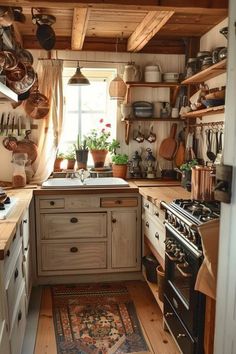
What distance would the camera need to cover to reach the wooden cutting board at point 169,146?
352 centimetres

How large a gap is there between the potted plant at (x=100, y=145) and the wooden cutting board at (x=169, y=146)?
0.47 metres

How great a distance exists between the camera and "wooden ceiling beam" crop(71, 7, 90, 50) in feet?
7.79

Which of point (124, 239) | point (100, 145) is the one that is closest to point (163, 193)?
point (124, 239)

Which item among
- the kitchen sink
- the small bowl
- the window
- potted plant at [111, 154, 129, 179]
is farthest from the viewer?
the window

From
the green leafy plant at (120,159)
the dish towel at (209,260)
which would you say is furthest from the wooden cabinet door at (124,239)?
the dish towel at (209,260)

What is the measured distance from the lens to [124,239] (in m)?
3.06

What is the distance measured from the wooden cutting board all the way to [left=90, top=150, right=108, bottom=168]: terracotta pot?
0.60m

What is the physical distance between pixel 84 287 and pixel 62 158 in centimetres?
130

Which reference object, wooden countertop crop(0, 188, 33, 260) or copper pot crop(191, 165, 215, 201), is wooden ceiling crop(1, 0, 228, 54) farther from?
wooden countertop crop(0, 188, 33, 260)

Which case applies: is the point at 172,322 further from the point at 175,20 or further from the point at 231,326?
the point at 175,20

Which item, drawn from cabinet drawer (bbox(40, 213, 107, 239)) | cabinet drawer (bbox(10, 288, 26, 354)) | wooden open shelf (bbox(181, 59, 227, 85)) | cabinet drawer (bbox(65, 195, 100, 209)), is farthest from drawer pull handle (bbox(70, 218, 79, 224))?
wooden open shelf (bbox(181, 59, 227, 85))

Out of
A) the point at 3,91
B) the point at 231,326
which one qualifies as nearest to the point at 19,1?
the point at 3,91

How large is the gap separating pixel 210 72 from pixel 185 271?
1.65 m

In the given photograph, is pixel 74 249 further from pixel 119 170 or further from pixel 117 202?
pixel 119 170
